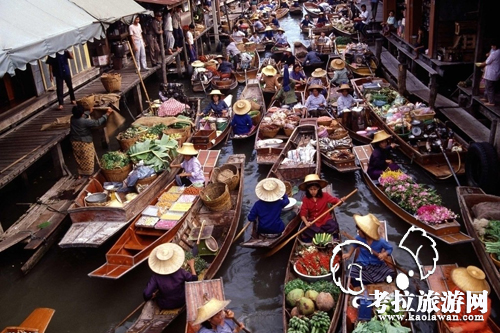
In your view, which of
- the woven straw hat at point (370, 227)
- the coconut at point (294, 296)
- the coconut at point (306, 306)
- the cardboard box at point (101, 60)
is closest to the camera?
the coconut at point (306, 306)

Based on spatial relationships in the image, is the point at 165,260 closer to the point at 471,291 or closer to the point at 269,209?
the point at 269,209

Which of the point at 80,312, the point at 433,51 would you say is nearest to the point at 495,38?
the point at 433,51

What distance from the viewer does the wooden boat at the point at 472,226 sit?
21.9 feet

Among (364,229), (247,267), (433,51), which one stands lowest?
(247,267)

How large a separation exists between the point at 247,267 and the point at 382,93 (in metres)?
8.34

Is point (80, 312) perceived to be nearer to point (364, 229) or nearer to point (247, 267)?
point (247, 267)

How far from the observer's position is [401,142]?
1135 cm

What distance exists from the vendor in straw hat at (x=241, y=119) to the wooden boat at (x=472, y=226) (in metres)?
6.04

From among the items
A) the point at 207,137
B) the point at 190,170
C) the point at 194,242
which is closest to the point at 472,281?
the point at 194,242

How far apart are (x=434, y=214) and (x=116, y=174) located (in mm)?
6724

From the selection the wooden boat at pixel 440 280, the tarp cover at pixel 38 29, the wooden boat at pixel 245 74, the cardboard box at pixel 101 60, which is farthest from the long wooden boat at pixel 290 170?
the cardboard box at pixel 101 60

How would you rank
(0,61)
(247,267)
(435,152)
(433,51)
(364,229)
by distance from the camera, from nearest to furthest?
1. (364,229)
2. (0,61)
3. (247,267)
4. (435,152)
5. (433,51)

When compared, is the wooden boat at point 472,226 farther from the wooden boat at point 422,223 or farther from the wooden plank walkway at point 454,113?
the wooden plank walkway at point 454,113

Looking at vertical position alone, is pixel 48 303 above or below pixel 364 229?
below
